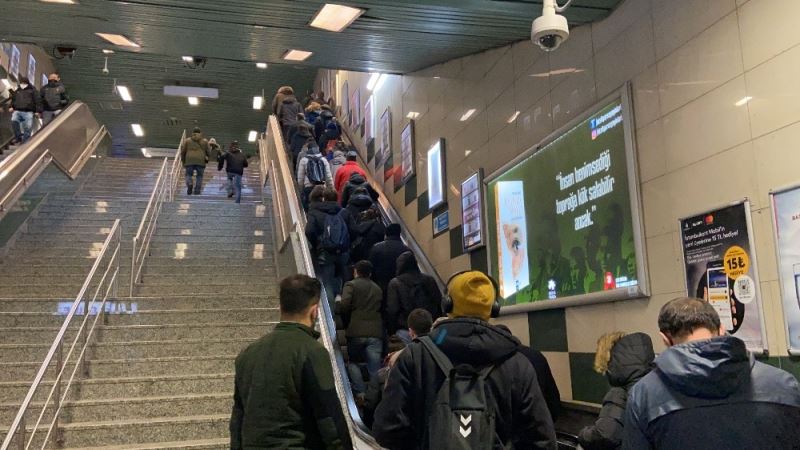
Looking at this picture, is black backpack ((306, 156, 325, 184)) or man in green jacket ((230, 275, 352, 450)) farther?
black backpack ((306, 156, 325, 184))

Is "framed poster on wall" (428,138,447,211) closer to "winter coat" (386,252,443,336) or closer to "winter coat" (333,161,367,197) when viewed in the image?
"winter coat" (333,161,367,197)

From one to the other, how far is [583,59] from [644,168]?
3.62 ft

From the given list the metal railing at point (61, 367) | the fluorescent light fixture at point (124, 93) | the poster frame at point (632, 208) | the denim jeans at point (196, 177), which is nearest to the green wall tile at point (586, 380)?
the poster frame at point (632, 208)

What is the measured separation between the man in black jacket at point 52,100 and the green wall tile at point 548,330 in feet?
29.8

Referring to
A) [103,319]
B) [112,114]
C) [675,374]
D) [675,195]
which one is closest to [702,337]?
[675,374]

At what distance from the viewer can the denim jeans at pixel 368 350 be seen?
4926 millimetres

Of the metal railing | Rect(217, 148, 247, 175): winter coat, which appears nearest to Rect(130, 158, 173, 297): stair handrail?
the metal railing

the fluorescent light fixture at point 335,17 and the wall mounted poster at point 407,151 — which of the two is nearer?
the fluorescent light fixture at point 335,17

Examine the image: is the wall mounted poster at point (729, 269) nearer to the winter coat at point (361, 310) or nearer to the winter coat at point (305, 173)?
the winter coat at point (361, 310)

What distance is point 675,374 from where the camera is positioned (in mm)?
1591

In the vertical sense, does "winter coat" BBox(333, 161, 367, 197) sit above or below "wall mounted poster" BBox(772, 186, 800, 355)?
above

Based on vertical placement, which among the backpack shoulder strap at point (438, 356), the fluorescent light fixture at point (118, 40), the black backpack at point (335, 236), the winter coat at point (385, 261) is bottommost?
the backpack shoulder strap at point (438, 356)

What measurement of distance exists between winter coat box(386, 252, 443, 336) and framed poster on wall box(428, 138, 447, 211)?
5.65 feet

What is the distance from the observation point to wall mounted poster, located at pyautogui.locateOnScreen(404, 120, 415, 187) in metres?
8.09
